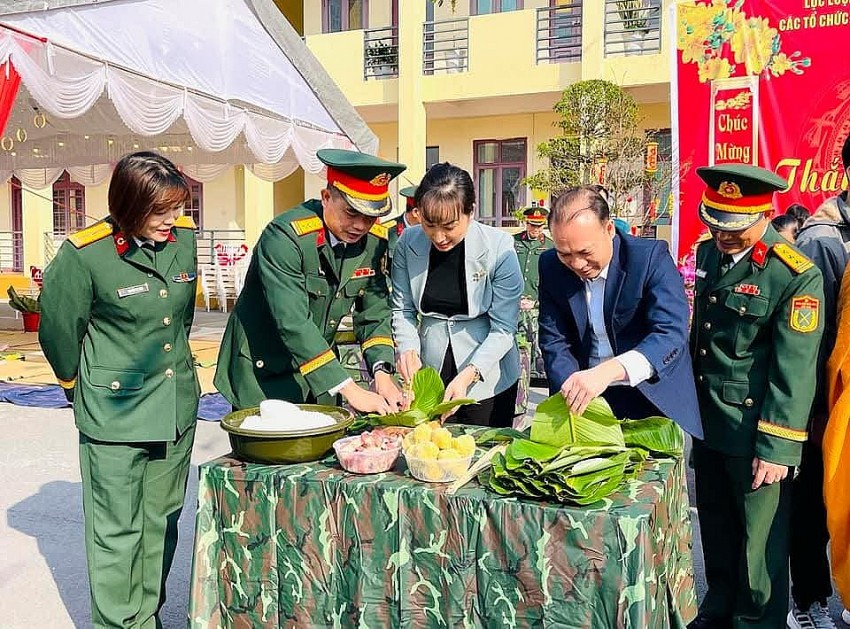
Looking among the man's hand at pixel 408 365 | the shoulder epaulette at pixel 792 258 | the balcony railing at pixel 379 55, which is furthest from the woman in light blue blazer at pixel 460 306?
the balcony railing at pixel 379 55

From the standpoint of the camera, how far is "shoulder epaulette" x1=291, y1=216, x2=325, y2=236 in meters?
2.43

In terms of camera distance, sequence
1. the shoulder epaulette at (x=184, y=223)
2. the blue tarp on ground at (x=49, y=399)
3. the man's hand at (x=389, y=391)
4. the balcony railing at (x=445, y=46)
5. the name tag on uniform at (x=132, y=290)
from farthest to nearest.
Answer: the balcony railing at (x=445, y=46)
the blue tarp on ground at (x=49, y=399)
the shoulder epaulette at (x=184, y=223)
the man's hand at (x=389, y=391)
the name tag on uniform at (x=132, y=290)

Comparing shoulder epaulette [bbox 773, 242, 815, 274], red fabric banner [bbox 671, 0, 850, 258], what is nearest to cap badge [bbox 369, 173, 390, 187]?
shoulder epaulette [bbox 773, 242, 815, 274]

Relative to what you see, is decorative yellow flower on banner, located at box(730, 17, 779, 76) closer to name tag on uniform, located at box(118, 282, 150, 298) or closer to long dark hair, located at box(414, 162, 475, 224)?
long dark hair, located at box(414, 162, 475, 224)

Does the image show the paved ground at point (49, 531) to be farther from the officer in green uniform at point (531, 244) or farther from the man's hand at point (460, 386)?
the officer in green uniform at point (531, 244)

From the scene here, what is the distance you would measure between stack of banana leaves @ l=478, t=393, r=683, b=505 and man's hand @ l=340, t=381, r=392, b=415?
0.38 meters

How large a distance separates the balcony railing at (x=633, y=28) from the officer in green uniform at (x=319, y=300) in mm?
9198

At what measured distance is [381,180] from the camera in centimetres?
234

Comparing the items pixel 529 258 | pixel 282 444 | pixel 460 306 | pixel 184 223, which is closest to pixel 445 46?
pixel 529 258

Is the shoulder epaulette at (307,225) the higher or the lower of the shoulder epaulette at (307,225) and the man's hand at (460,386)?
the higher

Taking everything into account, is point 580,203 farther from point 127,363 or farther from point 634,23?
point 634,23

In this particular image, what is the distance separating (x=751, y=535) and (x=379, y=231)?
1.47 m

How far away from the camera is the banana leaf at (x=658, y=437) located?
2.11 m

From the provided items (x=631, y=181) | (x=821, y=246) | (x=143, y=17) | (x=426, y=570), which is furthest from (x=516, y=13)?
(x=426, y=570)
